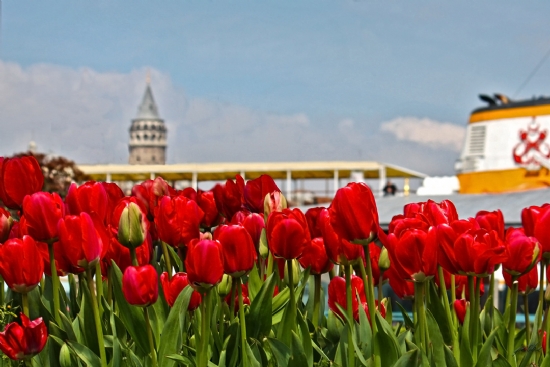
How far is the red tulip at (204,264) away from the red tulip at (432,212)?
1.60 ft

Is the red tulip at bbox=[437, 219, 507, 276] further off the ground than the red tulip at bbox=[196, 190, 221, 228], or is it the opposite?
the red tulip at bbox=[196, 190, 221, 228]

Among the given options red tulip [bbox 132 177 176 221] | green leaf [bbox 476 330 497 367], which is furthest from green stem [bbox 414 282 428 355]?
red tulip [bbox 132 177 176 221]

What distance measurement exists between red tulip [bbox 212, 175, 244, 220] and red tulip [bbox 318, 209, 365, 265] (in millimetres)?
424

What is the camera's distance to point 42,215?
72.3 inches

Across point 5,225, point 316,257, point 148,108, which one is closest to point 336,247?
point 316,257

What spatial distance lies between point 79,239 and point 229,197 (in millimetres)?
606

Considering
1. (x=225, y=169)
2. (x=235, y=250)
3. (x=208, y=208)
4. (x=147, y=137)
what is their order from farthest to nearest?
(x=147, y=137)
(x=225, y=169)
(x=208, y=208)
(x=235, y=250)

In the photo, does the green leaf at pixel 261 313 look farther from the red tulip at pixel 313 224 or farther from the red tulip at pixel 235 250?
the red tulip at pixel 313 224

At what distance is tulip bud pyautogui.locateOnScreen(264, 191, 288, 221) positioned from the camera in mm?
2080

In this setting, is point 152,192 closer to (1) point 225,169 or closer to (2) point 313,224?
(2) point 313,224

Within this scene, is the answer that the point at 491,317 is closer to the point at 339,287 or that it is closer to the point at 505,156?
the point at 339,287

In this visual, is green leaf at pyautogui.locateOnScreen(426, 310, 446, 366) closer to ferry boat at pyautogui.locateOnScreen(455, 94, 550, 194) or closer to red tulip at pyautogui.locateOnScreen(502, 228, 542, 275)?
red tulip at pyautogui.locateOnScreen(502, 228, 542, 275)

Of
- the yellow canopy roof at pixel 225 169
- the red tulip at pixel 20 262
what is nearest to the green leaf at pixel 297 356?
the red tulip at pixel 20 262

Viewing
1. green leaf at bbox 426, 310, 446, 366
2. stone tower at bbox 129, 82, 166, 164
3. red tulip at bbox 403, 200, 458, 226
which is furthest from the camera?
stone tower at bbox 129, 82, 166, 164
